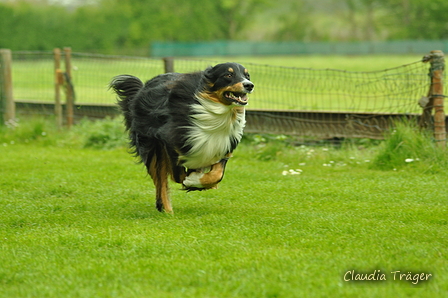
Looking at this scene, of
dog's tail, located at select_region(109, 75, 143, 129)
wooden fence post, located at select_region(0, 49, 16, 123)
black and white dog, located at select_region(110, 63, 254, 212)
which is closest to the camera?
black and white dog, located at select_region(110, 63, 254, 212)

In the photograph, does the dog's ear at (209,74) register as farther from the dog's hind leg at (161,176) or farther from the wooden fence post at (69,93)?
the wooden fence post at (69,93)

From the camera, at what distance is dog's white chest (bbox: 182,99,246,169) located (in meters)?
5.80

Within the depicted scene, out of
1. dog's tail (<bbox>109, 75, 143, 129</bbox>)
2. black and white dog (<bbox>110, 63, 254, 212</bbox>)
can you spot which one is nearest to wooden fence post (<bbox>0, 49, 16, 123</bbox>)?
dog's tail (<bbox>109, 75, 143, 129</bbox>)

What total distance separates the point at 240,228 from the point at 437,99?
4.57 m

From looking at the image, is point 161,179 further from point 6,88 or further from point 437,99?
point 6,88

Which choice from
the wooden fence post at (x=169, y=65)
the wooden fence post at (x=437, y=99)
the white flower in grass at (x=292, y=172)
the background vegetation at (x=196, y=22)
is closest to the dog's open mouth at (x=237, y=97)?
the white flower in grass at (x=292, y=172)

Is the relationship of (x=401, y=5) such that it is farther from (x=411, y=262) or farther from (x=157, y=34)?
(x=411, y=262)

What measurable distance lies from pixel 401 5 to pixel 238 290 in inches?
2523

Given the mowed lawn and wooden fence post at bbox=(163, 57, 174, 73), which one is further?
wooden fence post at bbox=(163, 57, 174, 73)

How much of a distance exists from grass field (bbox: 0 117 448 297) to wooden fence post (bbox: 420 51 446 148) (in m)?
0.33

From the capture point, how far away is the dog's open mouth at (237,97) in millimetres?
5602

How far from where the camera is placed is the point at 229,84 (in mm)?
5621

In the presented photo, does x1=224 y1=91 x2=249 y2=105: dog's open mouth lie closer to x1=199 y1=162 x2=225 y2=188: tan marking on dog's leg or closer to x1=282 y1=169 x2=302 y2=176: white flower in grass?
x1=199 y1=162 x2=225 y2=188: tan marking on dog's leg

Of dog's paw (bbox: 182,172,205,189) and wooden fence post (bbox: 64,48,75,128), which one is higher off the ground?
dog's paw (bbox: 182,172,205,189)
